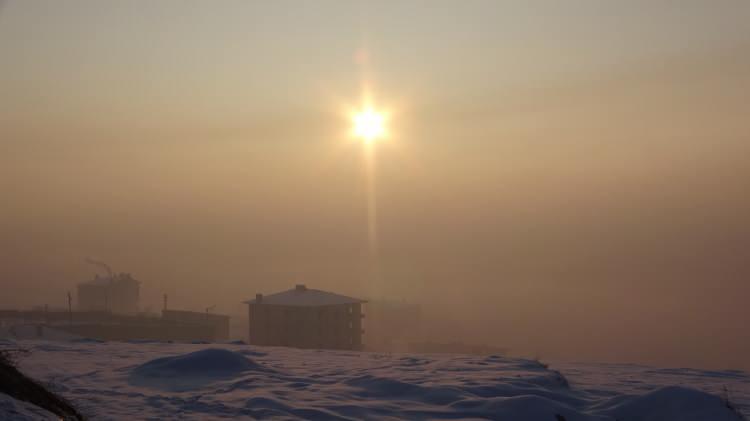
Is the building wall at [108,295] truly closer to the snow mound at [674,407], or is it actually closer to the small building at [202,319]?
the small building at [202,319]

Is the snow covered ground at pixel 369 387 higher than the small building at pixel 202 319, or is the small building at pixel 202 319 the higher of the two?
A: the snow covered ground at pixel 369 387

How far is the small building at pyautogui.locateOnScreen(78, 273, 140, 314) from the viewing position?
76250 millimetres

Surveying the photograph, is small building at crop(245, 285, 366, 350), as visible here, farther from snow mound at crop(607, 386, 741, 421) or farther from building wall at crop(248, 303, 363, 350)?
snow mound at crop(607, 386, 741, 421)

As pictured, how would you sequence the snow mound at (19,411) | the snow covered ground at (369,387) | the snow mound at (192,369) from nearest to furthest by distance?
1. the snow mound at (19,411)
2. the snow covered ground at (369,387)
3. the snow mound at (192,369)

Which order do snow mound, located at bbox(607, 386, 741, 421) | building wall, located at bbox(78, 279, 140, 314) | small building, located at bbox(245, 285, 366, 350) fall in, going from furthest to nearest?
building wall, located at bbox(78, 279, 140, 314) → small building, located at bbox(245, 285, 366, 350) → snow mound, located at bbox(607, 386, 741, 421)

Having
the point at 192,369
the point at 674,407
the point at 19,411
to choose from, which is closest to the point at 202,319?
the point at 192,369

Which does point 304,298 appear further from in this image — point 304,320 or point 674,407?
point 674,407

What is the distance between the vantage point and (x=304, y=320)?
42031 millimetres

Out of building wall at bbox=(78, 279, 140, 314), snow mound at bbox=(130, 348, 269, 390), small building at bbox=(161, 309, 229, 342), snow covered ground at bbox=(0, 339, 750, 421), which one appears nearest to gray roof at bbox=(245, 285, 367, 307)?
small building at bbox=(161, 309, 229, 342)

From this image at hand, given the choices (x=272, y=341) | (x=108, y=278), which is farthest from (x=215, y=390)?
(x=108, y=278)

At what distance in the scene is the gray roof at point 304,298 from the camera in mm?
42594

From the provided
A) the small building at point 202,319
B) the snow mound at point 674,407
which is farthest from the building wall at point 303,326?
the snow mound at point 674,407

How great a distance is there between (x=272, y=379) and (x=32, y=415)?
4743 mm

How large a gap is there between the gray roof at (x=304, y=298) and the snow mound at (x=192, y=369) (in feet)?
105
